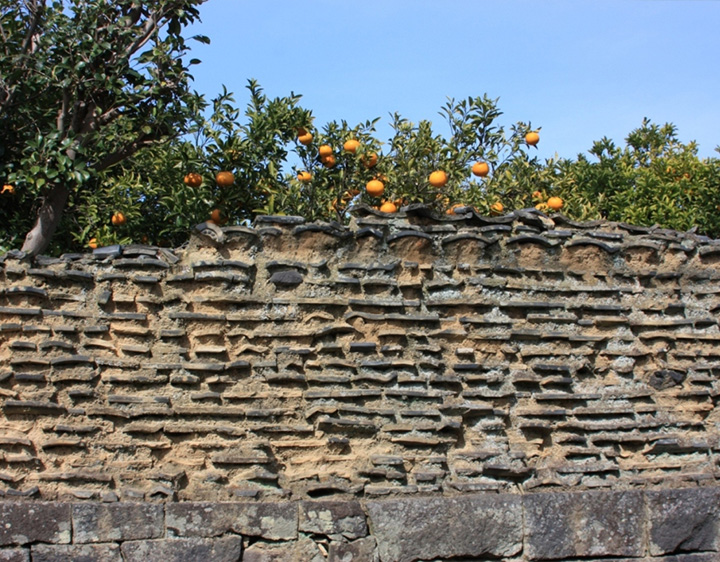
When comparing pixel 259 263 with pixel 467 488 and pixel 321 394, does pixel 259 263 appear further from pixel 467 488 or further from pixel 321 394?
pixel 467 488

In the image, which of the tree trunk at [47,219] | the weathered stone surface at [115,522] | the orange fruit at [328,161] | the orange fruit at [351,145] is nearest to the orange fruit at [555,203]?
the orange fruit at [351,145]

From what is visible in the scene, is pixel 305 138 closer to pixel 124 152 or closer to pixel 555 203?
pixel 124 152

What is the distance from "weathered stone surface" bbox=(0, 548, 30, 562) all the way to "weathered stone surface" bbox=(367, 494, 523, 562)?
68.9 inches

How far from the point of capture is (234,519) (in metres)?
4.03

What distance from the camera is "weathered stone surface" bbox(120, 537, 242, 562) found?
3977 mm

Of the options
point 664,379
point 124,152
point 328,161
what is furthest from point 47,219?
point 664,379

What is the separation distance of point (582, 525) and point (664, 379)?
101 centimetres

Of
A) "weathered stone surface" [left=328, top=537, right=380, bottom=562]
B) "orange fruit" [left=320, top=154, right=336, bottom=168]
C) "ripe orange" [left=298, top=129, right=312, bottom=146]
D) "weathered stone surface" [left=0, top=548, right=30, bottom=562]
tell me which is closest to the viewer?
"weathered stone surface" [left=0, top=548, right=30, bottom=562]

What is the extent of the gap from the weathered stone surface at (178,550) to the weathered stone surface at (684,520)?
2.33m

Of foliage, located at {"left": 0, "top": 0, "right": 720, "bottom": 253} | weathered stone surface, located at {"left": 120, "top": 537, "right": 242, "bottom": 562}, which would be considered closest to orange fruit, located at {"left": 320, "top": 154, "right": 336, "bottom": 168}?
foliage, located at {"left": 0, "top": 0, "right": 720, "bottom": 253}

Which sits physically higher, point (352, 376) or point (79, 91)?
point (79, 91)

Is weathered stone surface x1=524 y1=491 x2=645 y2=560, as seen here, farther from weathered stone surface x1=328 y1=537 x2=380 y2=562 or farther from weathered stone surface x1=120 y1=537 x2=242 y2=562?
weathered stone surface x1=120 y1=537 x2=242 y2=562

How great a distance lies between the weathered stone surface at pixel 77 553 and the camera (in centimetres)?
396

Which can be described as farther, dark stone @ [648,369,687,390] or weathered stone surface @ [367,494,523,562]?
dark stone @ [648,369,687,390]
